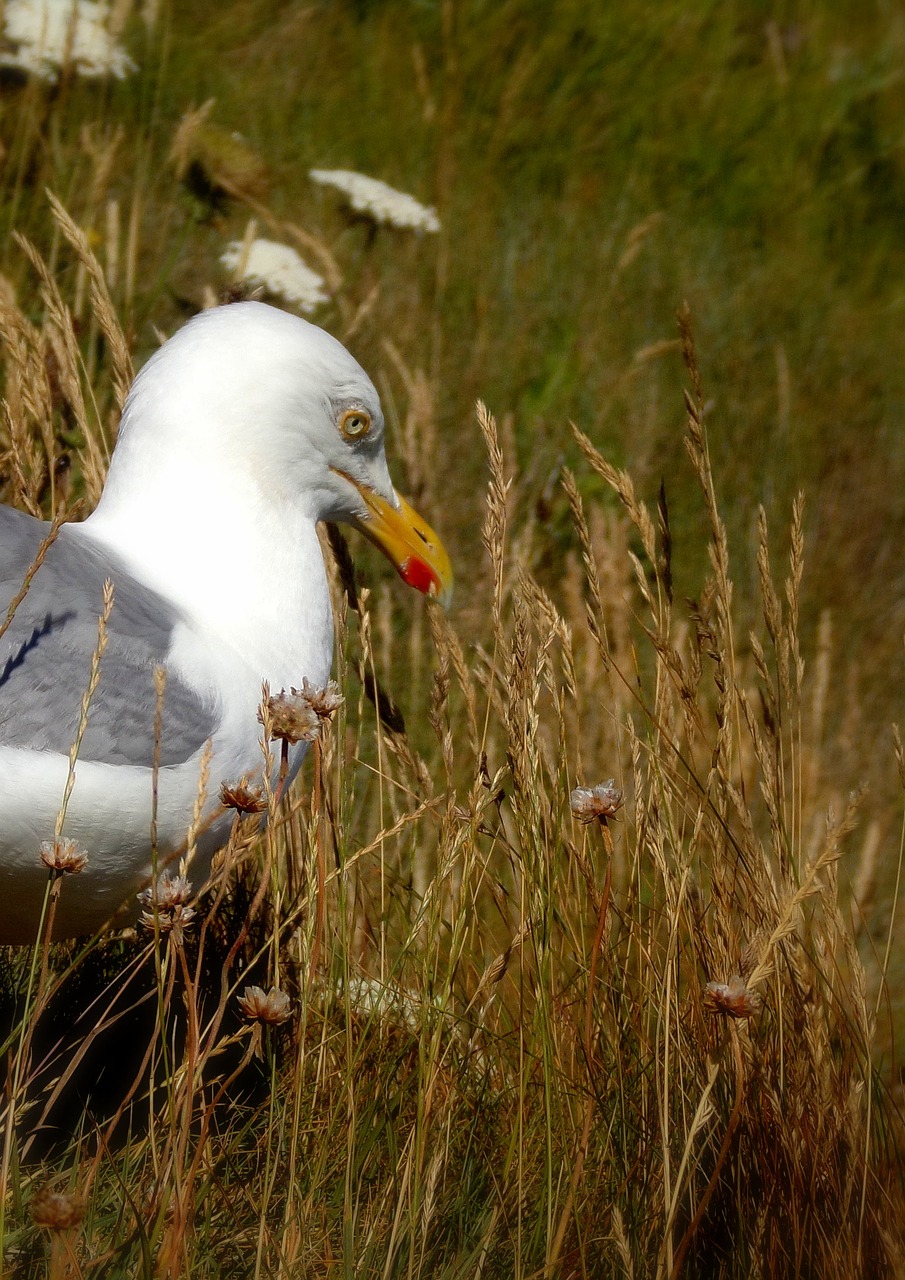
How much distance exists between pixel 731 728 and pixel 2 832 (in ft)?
3.64

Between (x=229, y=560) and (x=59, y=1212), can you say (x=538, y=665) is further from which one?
(x=59, y=1212)

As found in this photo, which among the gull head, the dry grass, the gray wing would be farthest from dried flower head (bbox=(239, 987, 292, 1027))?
the gull head

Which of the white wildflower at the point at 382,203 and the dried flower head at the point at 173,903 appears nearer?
the dried flower head at the point at 173,903

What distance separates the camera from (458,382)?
14.2 feet

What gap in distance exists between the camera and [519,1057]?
2.04 m

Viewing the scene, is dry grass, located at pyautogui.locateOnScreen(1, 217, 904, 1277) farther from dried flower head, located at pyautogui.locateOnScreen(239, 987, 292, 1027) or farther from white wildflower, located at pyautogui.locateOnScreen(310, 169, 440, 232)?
white wildflower, located at pyautogui.locateOnScreen(310, 169, 440, 232)

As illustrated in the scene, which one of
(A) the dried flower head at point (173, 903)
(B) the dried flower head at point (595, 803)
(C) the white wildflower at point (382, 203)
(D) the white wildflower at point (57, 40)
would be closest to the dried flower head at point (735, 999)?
(B) the dried flower head at point (595, 803)

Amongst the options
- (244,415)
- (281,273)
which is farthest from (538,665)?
(281,273)

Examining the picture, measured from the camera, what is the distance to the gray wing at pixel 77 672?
193 cm

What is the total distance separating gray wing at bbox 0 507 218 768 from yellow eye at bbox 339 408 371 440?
58 cm

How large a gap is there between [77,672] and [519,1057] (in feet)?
2.75

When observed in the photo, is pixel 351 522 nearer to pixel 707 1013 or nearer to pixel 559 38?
pixel 707 1013

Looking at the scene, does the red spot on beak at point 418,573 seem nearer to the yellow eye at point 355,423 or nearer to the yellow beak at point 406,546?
the yellow beak at point 406,546

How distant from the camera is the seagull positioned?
75.3 inches
